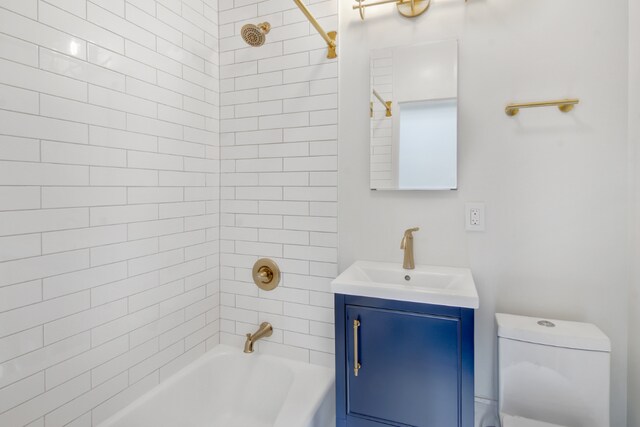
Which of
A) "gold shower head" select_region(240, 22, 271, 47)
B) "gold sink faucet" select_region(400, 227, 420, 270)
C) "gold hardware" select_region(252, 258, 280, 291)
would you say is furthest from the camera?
"gold hardware" select_region(252, 258, 280, 291)

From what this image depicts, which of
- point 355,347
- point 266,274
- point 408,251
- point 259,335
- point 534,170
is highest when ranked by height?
point 534,170

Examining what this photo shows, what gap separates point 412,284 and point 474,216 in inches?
17.1

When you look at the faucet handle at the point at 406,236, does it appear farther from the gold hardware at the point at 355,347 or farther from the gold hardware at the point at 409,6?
the gold hardware at the point at 409,6

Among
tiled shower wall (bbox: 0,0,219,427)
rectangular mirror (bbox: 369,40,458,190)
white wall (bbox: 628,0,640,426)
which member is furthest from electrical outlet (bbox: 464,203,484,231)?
tiled shower wall (bbox: 0,0,219,427)

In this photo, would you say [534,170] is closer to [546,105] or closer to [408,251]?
[546,105]

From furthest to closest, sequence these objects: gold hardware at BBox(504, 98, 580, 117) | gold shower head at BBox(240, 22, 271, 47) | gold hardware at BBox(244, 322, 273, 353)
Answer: gold hardware at BBox(244, 322, 273, 353) → gold shower head at BBox(240, 22, 271, 47) → gold hardware at BBox(504, 98, 580, 117)

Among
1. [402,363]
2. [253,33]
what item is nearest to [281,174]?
[253,33]

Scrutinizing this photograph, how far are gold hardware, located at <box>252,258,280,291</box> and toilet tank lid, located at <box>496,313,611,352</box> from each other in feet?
3.73

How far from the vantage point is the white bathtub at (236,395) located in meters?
1.54

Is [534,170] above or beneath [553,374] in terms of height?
above

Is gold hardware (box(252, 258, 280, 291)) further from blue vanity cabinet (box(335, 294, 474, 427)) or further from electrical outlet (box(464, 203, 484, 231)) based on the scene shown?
electrical outlet (box(464, 203, 484, 231))

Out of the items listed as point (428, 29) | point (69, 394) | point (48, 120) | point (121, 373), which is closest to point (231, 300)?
point (121, 373)

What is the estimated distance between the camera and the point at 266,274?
1934 millimetres

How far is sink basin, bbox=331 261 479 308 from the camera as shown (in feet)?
4.09
